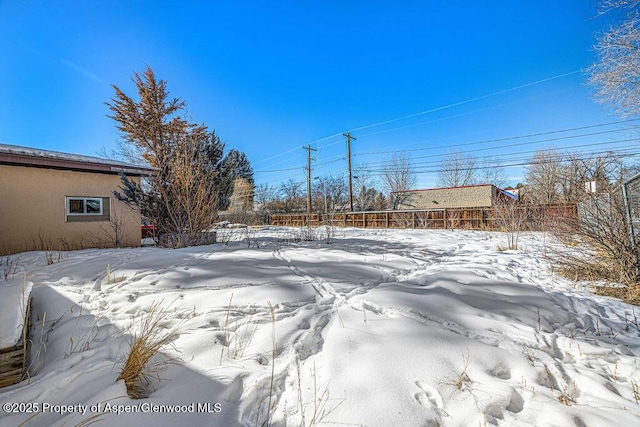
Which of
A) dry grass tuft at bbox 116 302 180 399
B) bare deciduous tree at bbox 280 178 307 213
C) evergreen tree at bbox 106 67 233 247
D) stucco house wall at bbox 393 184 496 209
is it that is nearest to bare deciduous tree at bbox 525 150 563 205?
stucco house wall at bbox 393 184 496 209

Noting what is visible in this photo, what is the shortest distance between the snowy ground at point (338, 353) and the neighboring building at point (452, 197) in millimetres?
19992

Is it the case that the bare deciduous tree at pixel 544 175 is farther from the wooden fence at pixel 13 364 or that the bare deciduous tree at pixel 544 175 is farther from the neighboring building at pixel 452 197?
the wooden fence at pixel 13 364

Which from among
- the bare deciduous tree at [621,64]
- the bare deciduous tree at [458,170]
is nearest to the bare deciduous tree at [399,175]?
the bare deciduous tree at [458,170]

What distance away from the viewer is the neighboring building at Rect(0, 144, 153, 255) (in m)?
5.98

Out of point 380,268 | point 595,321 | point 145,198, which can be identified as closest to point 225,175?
point 145,198

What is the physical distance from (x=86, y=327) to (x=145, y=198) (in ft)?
17.6

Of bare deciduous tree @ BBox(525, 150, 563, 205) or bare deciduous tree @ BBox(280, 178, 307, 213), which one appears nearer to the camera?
bare deciduous tree @ BBox(525, 150, 563, 205)

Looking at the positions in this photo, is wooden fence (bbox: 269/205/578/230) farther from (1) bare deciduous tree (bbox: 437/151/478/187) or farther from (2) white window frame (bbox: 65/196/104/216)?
(1) bare deciduous tree (bbox: 437/151/478/187)

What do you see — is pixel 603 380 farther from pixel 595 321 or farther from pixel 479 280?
pixel 479 280

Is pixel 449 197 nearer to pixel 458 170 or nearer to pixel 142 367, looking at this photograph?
pixel 458 170

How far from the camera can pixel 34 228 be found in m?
6.22

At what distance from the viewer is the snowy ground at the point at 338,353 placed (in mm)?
1274

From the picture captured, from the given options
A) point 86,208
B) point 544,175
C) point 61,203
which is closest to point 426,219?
point 544,175

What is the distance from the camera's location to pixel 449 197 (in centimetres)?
2214
